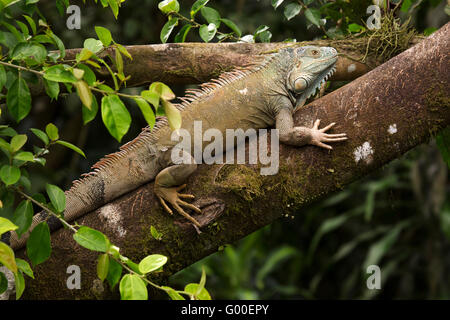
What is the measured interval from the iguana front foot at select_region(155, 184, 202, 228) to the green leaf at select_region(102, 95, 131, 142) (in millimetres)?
1064

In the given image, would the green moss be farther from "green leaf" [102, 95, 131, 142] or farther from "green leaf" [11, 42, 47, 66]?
"green leaf" [11, 42, 47, 66]

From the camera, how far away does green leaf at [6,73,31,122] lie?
7.98 ft

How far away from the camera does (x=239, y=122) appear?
12.0ft

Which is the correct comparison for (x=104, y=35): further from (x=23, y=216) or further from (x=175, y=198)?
(x=175, y=198)

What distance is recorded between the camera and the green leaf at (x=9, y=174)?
2.43 m

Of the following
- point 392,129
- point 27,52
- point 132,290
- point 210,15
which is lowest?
point 132,290

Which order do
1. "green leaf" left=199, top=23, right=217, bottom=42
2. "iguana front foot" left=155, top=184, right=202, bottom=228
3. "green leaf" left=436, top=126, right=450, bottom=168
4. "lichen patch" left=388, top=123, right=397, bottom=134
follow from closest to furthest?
"lichen patch" left=388, top=123, right=397, bottom=134 < "iguana front foot" left=155, top=184, right=202, bottom=228 < "green leaf" left=436, top=126, right=450, bottom=168 < "green leaf" left=199, top=23, right=217, bottom=42

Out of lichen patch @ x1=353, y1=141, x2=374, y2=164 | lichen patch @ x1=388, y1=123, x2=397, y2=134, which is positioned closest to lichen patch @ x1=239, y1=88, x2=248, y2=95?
lichen patch @ x1=353, y1=141, x2=374, y2=164

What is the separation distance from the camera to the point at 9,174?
8.05 ft

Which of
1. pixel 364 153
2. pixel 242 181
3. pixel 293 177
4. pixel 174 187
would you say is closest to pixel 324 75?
pixel 364 153

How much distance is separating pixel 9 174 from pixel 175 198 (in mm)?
1005

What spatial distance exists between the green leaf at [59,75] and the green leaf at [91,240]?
646 mm

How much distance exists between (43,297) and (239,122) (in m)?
1.71
